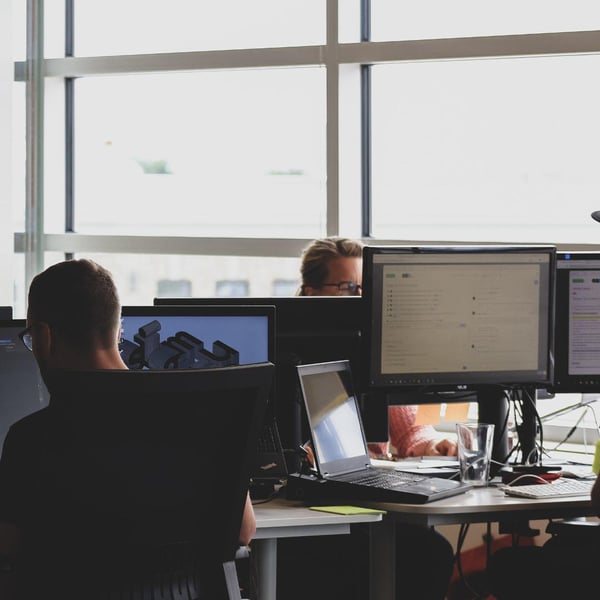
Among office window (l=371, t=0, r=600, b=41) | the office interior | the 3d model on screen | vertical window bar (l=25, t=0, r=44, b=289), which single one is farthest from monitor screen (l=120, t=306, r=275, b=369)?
vertical window bar (l=25, t=0, r=44, b=289)

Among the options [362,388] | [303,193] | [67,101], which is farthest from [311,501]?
[67,101]

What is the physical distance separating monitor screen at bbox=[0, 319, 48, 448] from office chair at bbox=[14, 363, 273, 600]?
→ 2.75ft

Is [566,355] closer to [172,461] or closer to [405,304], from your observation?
[405,304]

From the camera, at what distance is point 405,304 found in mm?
2688

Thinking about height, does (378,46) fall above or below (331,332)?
above

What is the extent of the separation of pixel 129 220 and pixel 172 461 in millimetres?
3228

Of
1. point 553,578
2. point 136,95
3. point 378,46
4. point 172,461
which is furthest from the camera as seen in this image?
point 136,95

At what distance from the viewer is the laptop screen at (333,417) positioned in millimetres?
2516

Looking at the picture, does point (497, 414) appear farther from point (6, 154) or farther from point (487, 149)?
point (6, 154)

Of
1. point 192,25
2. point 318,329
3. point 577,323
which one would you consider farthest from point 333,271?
point 192,25

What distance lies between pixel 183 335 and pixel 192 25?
2.41 m

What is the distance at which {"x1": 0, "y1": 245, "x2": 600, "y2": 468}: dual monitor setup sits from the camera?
2.57m

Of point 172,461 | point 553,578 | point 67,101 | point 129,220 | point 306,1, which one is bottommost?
point 553,578

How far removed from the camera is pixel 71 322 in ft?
5.98
